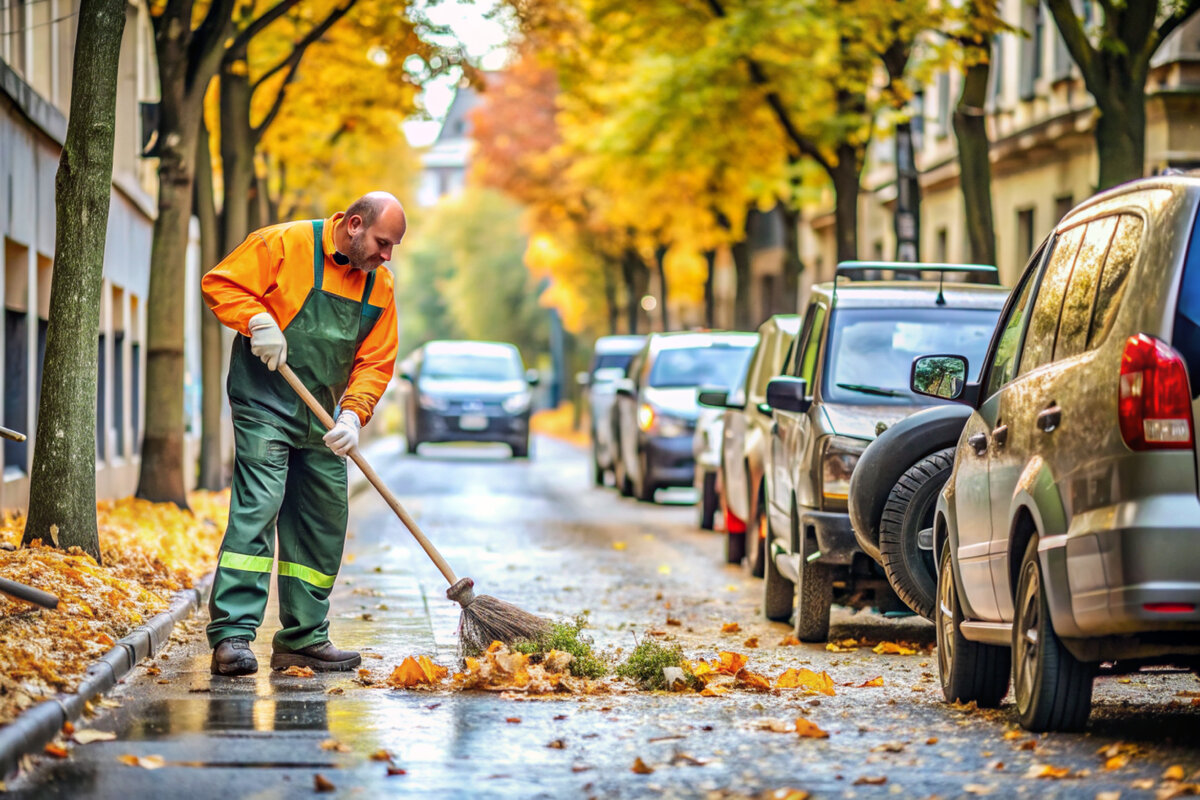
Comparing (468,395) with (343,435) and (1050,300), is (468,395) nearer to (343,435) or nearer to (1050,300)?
(343,435)

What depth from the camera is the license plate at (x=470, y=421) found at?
36.1 m

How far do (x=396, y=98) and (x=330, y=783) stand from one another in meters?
21.2

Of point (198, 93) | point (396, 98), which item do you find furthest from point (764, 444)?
point (396, 98)

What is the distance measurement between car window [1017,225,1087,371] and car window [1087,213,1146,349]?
1.44ft

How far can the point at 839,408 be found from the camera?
10.9m

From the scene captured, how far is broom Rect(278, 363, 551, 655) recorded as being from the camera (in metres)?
8.45

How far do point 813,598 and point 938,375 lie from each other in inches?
111

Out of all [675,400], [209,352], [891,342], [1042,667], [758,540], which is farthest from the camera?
[675,400]

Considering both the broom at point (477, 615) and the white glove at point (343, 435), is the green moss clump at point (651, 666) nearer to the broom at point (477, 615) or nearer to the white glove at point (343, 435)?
the broom at point (477, 615)

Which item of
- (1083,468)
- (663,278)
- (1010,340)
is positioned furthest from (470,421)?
(1083,468)

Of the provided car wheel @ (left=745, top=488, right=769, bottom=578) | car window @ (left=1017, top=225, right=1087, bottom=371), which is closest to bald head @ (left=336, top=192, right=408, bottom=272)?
car window @ (left=1017, top=225, right=1087, bottom=371)

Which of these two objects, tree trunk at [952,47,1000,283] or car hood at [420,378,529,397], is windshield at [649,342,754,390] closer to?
tree trunk at [952,47,1000,283]

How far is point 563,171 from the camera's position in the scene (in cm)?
5341

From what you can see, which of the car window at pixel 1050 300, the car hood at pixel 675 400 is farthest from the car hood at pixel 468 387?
the car window at pixel 1050 300
